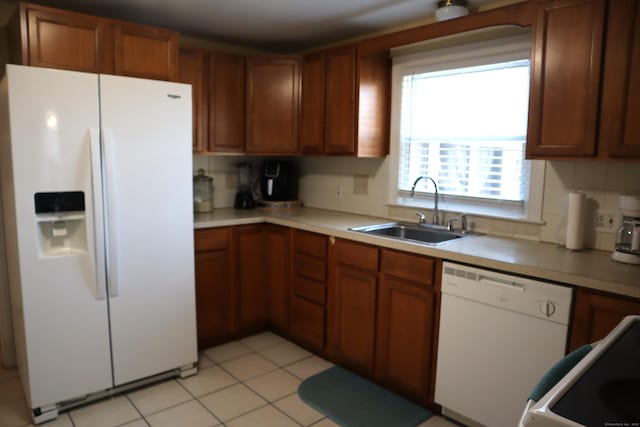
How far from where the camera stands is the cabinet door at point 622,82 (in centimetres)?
188

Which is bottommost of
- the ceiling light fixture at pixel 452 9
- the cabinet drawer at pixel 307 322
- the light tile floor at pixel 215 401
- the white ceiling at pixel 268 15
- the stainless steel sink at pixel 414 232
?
the light tile floor at pixel 215 401

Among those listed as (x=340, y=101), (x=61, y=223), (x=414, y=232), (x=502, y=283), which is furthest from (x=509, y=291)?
(x=61, y=223)

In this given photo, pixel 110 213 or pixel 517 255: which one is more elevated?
pixel 110 213

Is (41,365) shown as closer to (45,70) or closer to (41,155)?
(41,155)

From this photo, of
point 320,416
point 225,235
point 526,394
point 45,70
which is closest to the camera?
point 526,394

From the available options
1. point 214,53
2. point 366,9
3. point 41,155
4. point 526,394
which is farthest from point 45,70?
point 526,394

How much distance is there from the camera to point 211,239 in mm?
3094

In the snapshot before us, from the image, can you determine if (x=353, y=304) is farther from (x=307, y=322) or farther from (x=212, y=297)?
(x=212, y=297)

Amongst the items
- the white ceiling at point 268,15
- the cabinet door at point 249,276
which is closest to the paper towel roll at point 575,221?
the white ceiling at point 268,15

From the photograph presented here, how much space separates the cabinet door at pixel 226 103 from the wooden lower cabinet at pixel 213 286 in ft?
2.39

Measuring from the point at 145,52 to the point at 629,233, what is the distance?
9.03 feet

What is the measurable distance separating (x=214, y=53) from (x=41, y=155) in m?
1.55

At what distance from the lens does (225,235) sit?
3.16 meters

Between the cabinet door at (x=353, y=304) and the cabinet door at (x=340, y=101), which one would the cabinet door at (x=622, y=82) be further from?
the cabinet door at (x=340, y=101)
